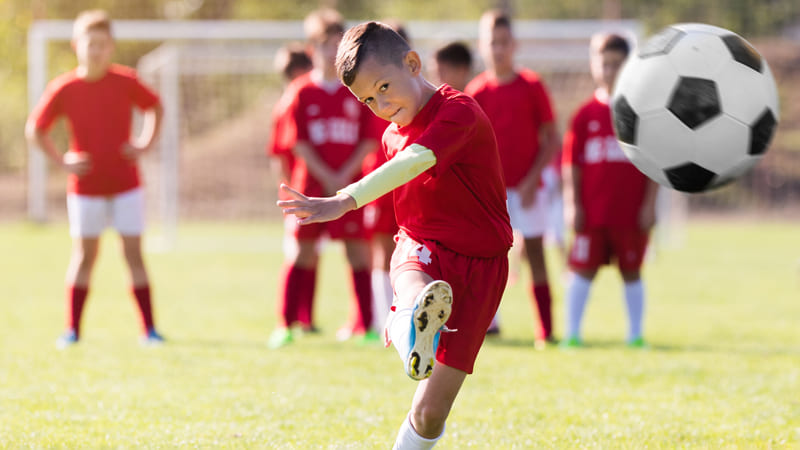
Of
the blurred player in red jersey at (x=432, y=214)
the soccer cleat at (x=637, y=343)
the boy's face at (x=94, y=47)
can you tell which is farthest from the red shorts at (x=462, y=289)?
the boy's face at (x=94, y=47)

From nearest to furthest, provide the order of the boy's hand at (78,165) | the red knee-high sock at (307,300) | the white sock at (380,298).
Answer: the boy's hand at (78,165), the white sock at (380,298), the red knee-high sock at (307,300)

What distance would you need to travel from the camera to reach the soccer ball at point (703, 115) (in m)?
3.86

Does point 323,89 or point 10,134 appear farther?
point 10,134

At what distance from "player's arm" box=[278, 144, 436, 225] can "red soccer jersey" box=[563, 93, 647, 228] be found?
3.52m

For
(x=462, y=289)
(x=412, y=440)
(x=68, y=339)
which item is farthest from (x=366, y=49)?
(x=68, y=339)

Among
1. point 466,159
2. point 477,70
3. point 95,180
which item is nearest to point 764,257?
point 477,70

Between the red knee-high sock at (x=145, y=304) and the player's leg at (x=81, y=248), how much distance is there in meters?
0.34

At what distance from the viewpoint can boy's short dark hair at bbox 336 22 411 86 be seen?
9.87ft

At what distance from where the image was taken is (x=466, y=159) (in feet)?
10.5

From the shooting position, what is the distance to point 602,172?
627 cm

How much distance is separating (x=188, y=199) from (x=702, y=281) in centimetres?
1570

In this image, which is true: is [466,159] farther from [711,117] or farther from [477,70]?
[477,70]

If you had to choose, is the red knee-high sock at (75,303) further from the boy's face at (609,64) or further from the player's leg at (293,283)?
the boy's face at (609,64)

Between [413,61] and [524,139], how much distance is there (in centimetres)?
342
